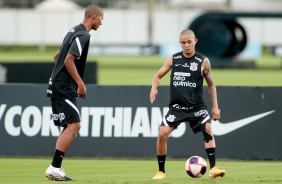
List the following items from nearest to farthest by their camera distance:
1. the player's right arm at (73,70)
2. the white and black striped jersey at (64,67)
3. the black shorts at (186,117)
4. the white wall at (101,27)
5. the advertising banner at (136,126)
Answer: the player's right arm at (73,70)
the white and black striped jersey at (64,67)
the black shorts at (186,117)
the advertising banner at (136,126)
the white wall at (101,27)

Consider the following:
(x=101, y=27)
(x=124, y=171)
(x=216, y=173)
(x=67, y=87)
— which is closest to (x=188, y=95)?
(x=216, y=173)

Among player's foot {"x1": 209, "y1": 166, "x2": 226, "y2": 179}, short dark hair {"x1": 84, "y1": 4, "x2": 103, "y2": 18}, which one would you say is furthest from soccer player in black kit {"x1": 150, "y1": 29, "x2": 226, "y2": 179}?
short dark hair {"x1": 84, "y1": 4, "x2": 103, "y2": 18}

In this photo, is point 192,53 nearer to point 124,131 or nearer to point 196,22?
point 124,131

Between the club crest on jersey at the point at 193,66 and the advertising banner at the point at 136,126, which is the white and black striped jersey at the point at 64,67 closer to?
the club crest on jersey at the point at 193,66

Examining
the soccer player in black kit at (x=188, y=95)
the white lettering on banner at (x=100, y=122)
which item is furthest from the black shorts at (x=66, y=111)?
the white lettering on banner at (x=100, y=122)

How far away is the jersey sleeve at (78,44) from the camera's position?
11.5m

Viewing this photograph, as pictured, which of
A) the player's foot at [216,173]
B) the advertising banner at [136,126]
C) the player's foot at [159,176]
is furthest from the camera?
the advertising banner at [136,126]

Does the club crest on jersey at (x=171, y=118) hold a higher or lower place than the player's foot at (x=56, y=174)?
higher

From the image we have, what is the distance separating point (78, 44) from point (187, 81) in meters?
1.56

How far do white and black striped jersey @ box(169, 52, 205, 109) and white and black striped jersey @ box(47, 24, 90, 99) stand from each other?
1.28 m

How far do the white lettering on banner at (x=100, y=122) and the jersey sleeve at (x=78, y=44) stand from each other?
13.7 feet

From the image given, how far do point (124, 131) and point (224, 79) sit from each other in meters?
17.0

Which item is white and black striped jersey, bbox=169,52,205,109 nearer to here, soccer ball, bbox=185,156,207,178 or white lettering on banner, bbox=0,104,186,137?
soccer ball, bbox=185,156,207,178

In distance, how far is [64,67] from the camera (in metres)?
11.8
